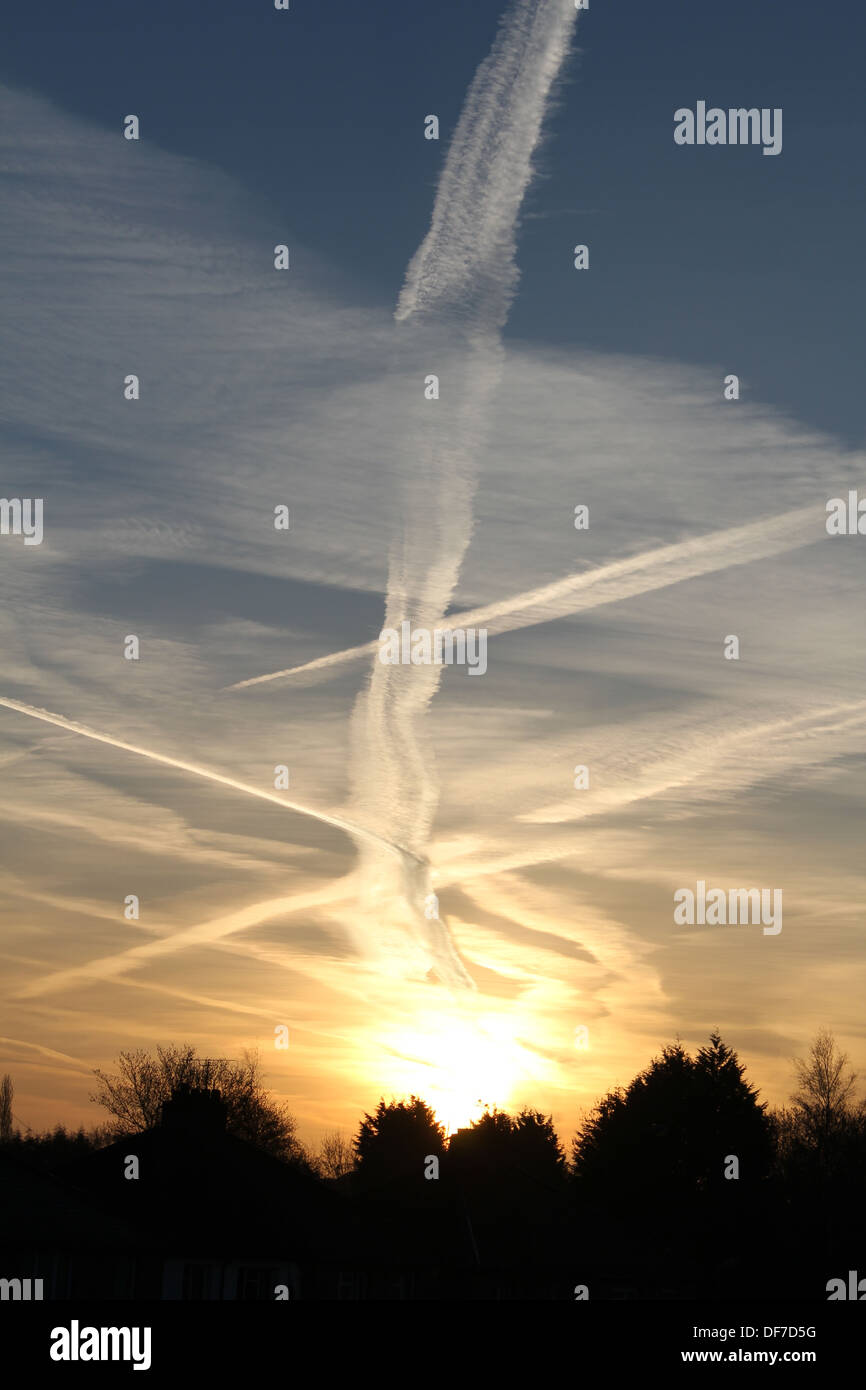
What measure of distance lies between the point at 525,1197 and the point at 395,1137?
180 ft

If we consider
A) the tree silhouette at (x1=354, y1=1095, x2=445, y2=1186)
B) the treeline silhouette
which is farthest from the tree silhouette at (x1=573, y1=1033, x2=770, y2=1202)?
the tree silhouette at (x1=354, y1=1095, x2=445, y2=1186)

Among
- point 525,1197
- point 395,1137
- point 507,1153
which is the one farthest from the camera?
point 395,1137

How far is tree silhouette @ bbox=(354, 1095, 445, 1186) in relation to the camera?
113188 millimetres

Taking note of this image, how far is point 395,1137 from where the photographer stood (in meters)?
116

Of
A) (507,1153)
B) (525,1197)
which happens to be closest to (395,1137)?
(507,1153)

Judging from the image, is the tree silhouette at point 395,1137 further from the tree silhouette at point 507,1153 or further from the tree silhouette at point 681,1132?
the tree silhouette at point 681,1132

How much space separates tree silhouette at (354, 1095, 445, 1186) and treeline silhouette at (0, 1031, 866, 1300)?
0.37m

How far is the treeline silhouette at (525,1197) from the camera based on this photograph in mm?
52594

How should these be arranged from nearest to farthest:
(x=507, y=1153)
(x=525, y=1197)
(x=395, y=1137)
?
(x=525, y=1197)
(x=507, y=1153)
(x=395, y=1137)

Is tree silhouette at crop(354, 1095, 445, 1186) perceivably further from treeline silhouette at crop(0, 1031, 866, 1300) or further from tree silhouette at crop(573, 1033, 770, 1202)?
tree silhouette at crop(573, 1033, 770, 1202)

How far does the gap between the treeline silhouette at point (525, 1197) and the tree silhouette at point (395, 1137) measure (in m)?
0.37

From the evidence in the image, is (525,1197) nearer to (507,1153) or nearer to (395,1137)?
(507,1153)
